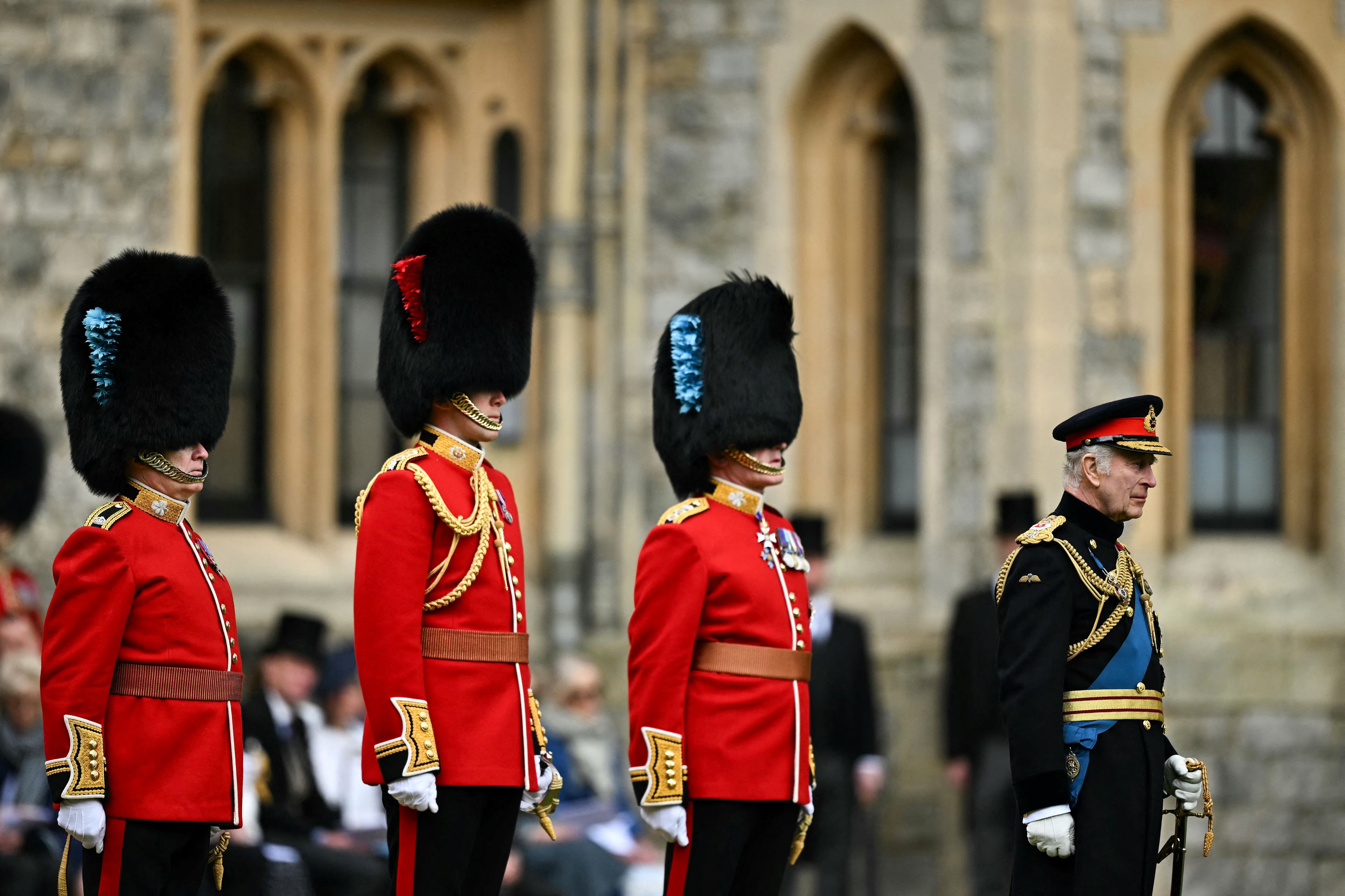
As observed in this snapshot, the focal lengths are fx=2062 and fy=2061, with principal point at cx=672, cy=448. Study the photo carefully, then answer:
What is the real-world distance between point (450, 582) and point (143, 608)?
0.68 metres

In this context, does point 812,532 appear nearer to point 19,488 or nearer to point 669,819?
point 19,488

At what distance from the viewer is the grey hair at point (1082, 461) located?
460 cm

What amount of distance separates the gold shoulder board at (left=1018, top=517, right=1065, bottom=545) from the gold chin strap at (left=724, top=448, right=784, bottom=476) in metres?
0.64

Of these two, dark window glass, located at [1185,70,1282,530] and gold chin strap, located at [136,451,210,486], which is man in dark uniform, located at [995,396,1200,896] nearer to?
gold chin strap, located at [136,451,210,486]

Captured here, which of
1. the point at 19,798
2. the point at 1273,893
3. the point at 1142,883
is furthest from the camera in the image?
the point at 1273,893

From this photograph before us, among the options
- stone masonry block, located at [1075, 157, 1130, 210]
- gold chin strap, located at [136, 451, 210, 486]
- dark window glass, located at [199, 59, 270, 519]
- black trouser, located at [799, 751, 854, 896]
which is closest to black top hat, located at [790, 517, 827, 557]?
black trouser, located at [799, 751, 854, 896]

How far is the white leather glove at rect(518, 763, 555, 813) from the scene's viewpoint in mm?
4582

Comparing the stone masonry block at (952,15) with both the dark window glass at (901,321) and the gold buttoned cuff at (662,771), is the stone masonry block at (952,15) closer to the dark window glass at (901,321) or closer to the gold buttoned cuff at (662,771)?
the dark window glass at (901,321)

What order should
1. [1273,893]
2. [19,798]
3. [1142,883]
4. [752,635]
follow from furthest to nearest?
[1273,893] < [19,798] < [752,635] < [1142,883]

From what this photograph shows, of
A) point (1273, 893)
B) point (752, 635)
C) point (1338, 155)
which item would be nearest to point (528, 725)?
point (752, 635)

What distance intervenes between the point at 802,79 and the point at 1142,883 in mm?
5553

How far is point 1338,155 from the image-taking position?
30.0ft

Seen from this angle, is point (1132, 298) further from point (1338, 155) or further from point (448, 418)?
point (448, 418)

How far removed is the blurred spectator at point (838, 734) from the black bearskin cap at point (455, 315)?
10.6 feet
